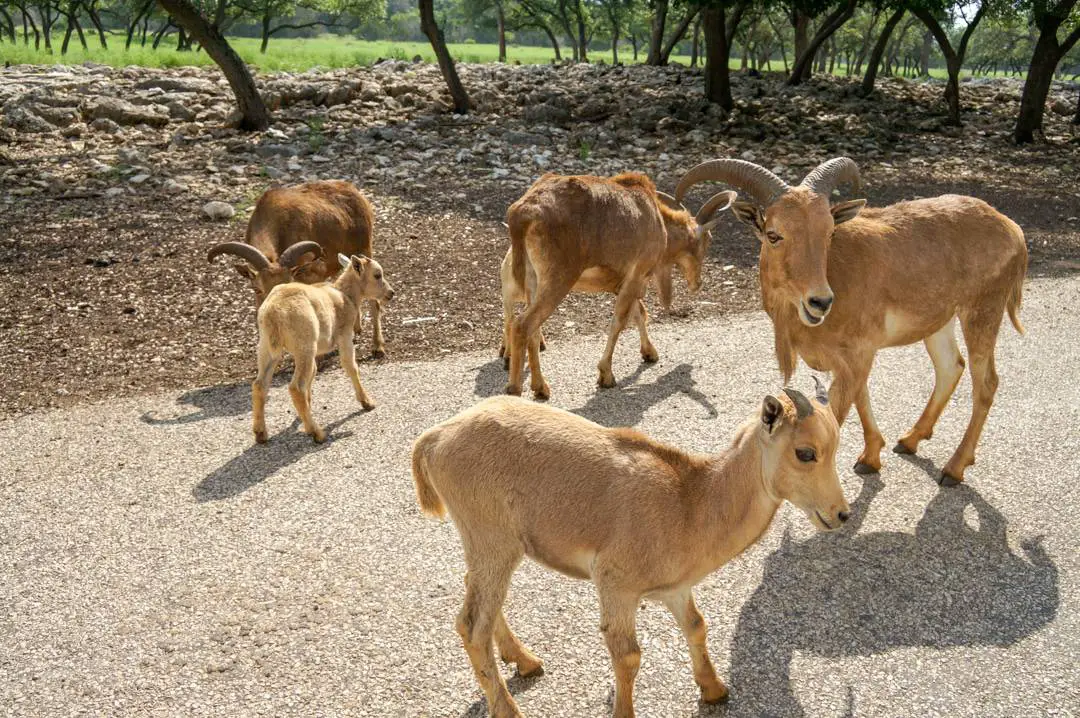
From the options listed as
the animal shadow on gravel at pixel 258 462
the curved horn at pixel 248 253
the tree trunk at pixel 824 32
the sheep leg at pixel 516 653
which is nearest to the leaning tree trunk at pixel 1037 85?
the tree trunk at pixel 824 32

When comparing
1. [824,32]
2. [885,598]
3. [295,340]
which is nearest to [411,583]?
[295,340]

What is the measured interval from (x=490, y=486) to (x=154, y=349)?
692 centimetres

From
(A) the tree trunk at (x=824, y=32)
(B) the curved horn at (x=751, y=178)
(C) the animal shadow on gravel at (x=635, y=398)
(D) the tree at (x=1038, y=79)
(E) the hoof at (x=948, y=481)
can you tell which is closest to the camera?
(B) the curved horn at (x=751, y=178)

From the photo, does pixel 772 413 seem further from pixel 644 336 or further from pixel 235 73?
pixel 235 73

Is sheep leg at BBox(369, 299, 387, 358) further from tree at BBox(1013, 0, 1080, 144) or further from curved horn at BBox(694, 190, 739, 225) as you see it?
tree at BBox(1013, 0, 1080, 144)

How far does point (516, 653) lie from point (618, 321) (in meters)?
4.79

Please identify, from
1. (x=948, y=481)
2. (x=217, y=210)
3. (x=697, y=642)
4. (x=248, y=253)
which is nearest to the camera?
(x=697, y=642)

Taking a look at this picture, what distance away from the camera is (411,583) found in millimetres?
5738

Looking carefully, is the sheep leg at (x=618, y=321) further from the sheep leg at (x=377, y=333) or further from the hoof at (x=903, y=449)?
the hoof at (x=903, y=449)

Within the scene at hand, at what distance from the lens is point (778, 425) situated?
4.23 metres

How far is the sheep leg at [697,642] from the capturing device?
14.8ft

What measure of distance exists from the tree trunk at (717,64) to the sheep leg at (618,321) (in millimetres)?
15984

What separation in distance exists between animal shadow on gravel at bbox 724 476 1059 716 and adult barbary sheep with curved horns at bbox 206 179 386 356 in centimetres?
572

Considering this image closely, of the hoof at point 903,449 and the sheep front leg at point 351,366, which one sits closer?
the hoof at point 903,449
